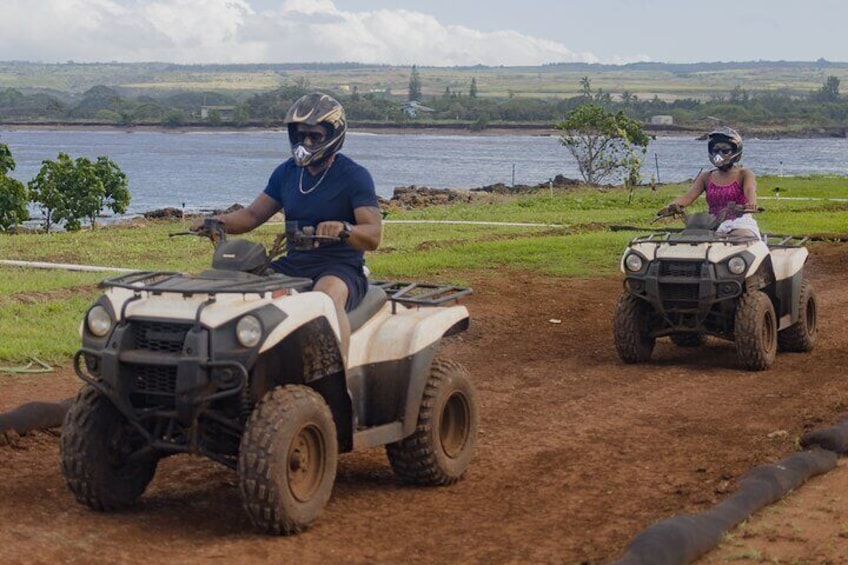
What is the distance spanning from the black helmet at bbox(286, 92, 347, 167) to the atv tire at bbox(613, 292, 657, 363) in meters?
5.18

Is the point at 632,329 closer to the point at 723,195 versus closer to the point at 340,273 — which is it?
the point at 723,195

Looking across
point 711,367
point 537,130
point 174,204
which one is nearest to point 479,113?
point 537,130

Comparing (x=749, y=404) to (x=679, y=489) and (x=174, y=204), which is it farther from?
(x=174, y=204)

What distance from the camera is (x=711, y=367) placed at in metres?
12.5

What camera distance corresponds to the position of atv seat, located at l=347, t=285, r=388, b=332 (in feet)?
25.3

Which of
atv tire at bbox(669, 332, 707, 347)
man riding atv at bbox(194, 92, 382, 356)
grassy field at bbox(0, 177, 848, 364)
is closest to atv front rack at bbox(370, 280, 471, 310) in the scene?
man riding atv at bbox(194, 92, 382, 356)

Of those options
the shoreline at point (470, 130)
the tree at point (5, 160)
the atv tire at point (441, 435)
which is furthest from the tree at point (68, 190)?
the shoreline at point (470, 130)

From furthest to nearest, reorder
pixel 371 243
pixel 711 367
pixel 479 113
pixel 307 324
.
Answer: pixel 479 113
pixel 711 367
pixel 371 243
pixel 307 324

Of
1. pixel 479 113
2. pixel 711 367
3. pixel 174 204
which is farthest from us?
pixel 479 113

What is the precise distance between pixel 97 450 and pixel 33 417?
215cm

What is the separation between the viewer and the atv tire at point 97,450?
278 inches

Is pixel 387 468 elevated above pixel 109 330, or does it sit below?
below

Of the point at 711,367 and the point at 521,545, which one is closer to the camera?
the point at 521,545

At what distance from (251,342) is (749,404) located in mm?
5167
